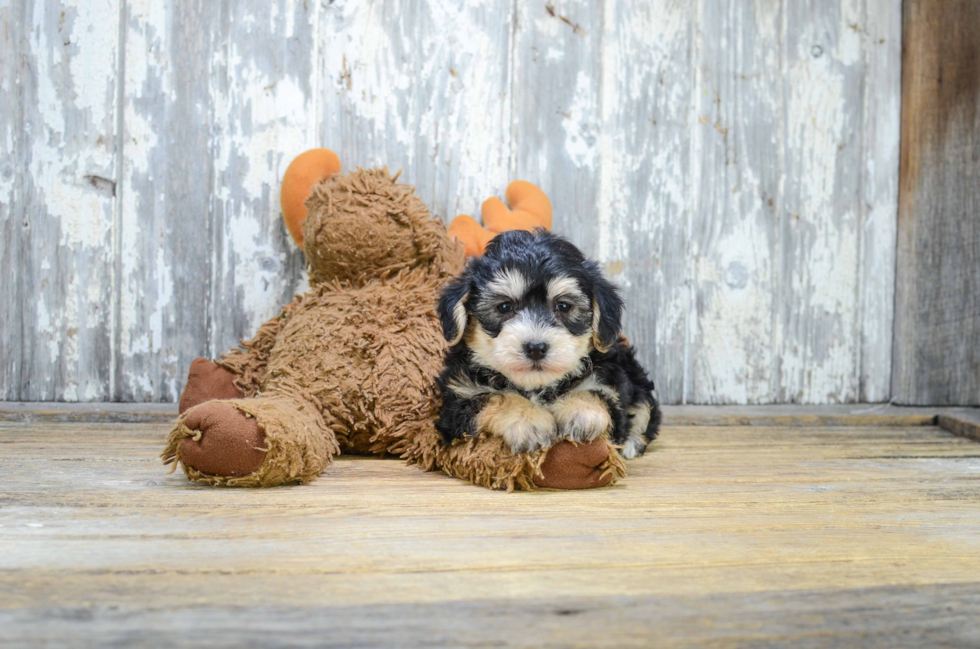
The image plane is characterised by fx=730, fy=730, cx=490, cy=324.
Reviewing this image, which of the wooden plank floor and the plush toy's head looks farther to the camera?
the plush toy's head

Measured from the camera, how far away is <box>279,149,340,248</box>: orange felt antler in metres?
3.20

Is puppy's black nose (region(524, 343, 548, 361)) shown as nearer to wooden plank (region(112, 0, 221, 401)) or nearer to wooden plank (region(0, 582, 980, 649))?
wooden plank (region(0, 582, 980, 649))

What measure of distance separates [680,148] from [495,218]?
108 cm

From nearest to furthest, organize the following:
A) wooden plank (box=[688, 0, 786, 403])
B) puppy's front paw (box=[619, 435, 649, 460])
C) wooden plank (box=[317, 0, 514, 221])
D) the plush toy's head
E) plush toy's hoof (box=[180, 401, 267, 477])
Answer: plush toy's hoof (box=[180, 401, 267, 477]), puppy's front paw (box=[619, 435, 649, 460]), the plush toy's head, wooden plank (box=[317, 0, 514, 221]), wooden plank (box=[688, 0, 786, 403])

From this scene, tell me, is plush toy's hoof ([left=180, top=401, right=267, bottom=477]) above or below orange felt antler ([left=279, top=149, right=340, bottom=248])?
below

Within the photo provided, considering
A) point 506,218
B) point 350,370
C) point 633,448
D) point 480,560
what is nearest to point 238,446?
point 350,370

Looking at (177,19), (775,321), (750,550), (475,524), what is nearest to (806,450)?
(775,321)

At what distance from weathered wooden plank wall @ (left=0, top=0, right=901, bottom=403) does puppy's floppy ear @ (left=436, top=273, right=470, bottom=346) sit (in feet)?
4.31

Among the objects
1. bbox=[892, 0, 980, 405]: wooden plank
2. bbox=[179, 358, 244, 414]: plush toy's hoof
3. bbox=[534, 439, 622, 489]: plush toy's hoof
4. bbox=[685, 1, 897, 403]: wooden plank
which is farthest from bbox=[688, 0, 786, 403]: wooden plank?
bbox=[179, 358, 244, 414]: plush toy's hoof

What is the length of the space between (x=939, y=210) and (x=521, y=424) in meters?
2.89

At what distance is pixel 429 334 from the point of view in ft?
9.37

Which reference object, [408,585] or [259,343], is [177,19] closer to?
[259,343]

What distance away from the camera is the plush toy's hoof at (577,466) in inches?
86.3

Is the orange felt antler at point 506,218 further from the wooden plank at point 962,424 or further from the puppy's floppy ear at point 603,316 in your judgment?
the wooden plank at point 962,424
